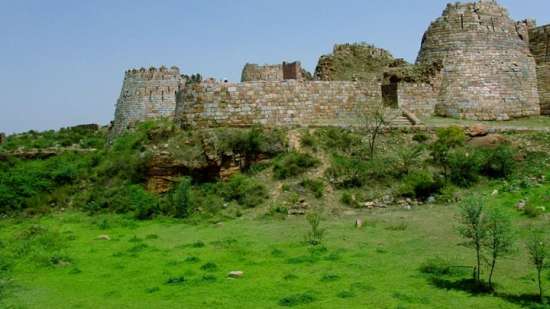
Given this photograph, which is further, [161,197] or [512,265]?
[161,197]

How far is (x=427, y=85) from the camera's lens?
21672 millimetres

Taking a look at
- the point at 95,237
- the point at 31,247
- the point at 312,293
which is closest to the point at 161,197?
the point at 95,237

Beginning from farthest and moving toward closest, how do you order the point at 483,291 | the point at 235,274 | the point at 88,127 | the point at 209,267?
the point at 88,127 → the point at 209,267 → the point at 235,274 → the point at 483,291

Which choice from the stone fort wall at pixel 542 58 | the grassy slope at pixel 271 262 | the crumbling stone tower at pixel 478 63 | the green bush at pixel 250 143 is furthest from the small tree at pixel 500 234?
the stone fort wall at pixel 542 58

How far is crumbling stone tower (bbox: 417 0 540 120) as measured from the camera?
2150 centimetres

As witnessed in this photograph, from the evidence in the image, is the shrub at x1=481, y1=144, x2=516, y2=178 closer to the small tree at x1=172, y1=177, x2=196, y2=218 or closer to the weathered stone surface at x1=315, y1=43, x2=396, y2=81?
the weathered stone surface at x1=315, y1=43, x2=396, y2=81

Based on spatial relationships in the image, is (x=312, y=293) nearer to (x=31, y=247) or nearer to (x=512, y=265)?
(x=512, y=265)

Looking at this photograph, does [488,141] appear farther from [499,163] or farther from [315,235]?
[315,235]

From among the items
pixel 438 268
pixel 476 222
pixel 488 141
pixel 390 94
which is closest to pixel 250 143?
pixel 390 94

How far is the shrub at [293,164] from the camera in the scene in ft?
58.4

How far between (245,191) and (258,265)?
585 centimetres

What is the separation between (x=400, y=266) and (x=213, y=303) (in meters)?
3.57

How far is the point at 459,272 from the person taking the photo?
34.1ft

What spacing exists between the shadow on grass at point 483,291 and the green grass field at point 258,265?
32mm
